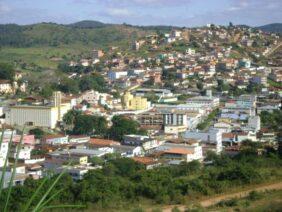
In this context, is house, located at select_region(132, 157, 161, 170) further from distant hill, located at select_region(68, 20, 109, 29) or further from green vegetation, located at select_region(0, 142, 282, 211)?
distant hill, located at select_region(68, 20, 109, 29)

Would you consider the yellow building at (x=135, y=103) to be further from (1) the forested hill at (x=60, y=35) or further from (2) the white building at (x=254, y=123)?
(1) the forested hill at (x=60, y=35)

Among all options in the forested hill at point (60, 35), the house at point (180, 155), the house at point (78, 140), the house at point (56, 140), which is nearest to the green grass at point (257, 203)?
the house at point (180, 155)

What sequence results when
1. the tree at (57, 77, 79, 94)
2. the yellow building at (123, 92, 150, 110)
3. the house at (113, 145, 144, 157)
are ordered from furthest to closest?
the tree at (57, 77, 79, 94), the yellow building at (123, 92, 150, 110), the house at (113, 145, 144, 157)

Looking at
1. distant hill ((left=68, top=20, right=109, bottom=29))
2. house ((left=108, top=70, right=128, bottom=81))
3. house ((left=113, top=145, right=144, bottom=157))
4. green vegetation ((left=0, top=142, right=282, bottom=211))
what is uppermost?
distant hill ((left=68, top=20, right=109, bottom=29))

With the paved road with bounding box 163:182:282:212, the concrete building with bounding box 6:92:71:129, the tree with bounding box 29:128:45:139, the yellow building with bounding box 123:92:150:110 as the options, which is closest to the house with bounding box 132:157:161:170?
the tree with bounding box 29:128:45:139

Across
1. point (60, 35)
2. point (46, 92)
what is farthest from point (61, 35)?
point (46, 92)

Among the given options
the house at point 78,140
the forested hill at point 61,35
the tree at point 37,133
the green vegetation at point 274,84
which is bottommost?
the house at point 78,140
